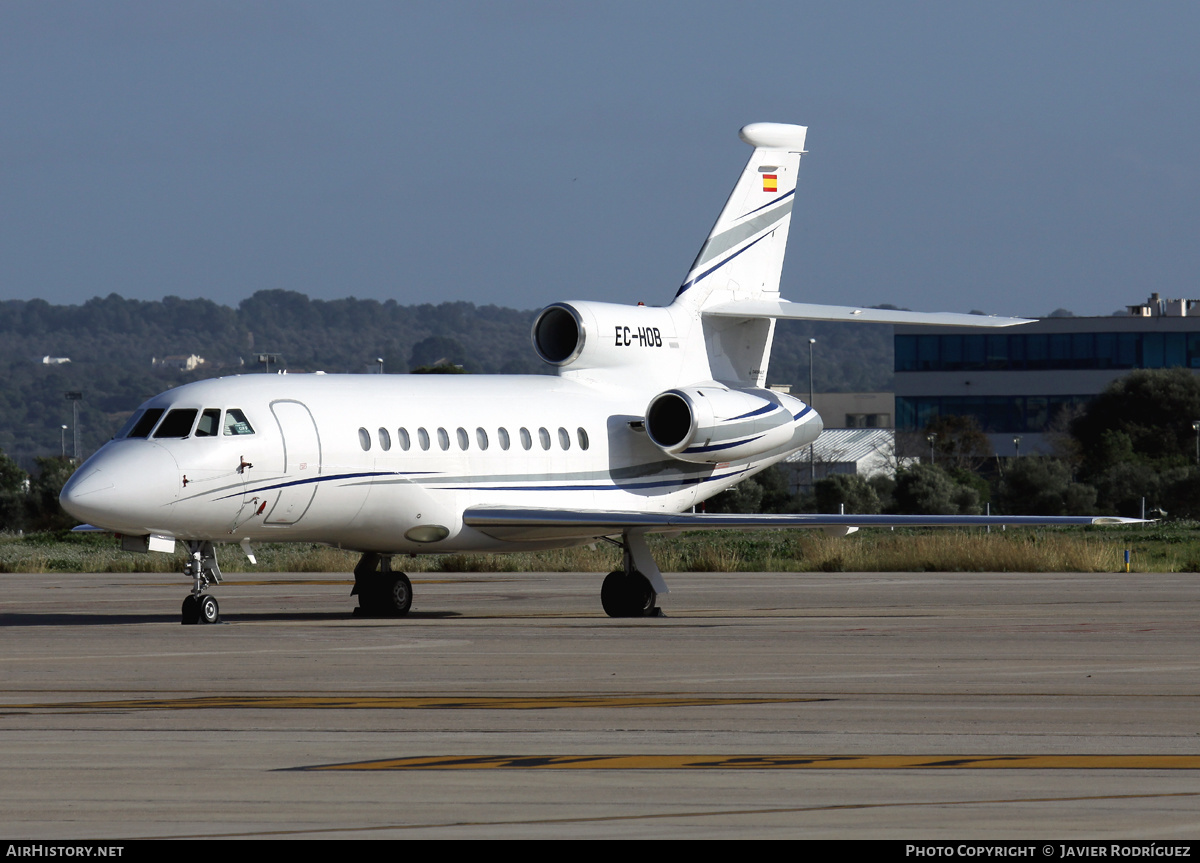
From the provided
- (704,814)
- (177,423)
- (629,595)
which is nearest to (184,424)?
(177,423)

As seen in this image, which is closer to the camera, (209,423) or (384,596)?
(209,423)

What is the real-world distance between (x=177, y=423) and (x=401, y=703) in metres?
10.3

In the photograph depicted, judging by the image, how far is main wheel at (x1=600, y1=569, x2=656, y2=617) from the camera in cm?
2609

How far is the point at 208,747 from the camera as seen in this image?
1143 cm

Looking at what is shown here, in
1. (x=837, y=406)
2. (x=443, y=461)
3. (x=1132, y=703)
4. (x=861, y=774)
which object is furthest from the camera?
(x=837, y=406)

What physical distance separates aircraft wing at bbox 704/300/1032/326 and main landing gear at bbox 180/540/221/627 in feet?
33.7

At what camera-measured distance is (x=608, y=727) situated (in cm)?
1242

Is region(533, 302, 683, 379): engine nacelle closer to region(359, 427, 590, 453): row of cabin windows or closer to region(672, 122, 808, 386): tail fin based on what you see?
region(672, 122, 808, 386): tail fin

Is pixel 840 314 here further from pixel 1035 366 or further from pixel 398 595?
pixel 1035 366

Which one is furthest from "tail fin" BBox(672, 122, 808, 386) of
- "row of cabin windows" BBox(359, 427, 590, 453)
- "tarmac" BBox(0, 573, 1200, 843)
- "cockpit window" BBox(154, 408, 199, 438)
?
"cockpit window" BBox(154, 408, 199, 438)

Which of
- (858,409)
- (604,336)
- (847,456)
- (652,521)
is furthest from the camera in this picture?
(858,409)

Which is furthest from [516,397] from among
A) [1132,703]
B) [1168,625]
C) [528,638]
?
[1132,703]
